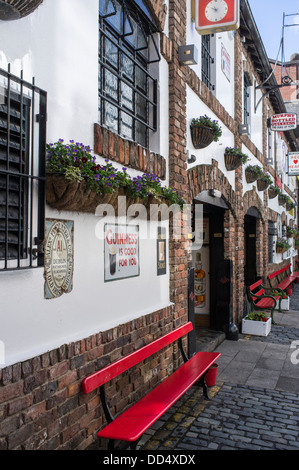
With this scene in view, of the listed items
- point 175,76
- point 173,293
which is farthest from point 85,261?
point 175,76

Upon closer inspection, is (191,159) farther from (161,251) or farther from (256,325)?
(256,325)

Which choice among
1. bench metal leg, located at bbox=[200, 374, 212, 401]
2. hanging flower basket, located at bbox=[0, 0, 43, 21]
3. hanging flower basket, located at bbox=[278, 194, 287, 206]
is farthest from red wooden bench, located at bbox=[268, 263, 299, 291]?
hanging flower basket, located at bbox=[0, 0, 43, 21]

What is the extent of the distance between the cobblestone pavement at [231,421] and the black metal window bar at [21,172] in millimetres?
2188

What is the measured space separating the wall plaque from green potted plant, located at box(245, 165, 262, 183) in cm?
698

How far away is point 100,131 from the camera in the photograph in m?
3.53

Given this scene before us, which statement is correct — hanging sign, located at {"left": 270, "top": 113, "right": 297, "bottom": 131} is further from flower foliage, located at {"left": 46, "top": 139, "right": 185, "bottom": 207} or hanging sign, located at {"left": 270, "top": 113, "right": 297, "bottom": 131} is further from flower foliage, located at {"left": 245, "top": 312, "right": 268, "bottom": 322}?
flower foliage, located at {"left": 46, "top": 139, "right": 185, "bottom": 207}

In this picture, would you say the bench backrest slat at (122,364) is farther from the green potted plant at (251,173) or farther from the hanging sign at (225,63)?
the green potted plant at (251,173)

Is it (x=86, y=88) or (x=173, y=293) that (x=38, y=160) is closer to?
(x=86, y=88)

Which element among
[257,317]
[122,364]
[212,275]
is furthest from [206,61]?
Result: [122,364]

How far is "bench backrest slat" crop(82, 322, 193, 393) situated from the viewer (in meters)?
3.13

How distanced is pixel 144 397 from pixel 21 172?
230 centimetres

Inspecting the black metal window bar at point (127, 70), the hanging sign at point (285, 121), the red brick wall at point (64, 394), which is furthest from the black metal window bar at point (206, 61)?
the hanging sign at point (285, 121)

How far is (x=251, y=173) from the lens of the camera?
31.3 feet

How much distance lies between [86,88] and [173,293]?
2747 millimetres
